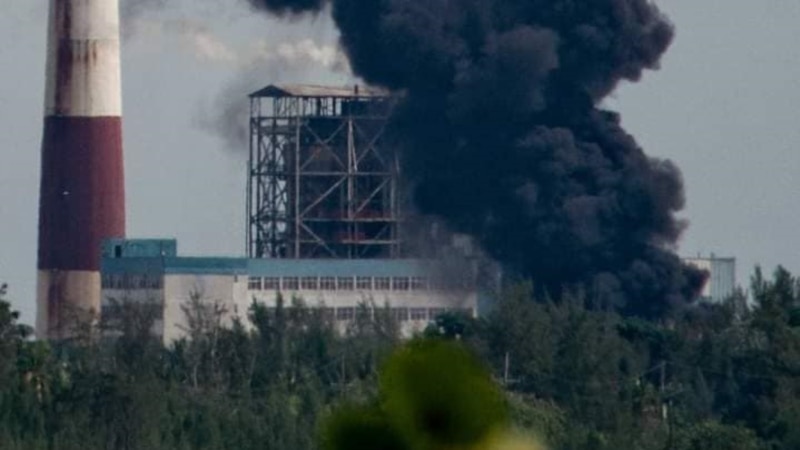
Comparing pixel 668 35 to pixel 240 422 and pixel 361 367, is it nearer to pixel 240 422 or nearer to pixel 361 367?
pixel 361 367

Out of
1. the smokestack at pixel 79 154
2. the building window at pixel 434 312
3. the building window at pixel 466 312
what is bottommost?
the building window at pixel 466 312

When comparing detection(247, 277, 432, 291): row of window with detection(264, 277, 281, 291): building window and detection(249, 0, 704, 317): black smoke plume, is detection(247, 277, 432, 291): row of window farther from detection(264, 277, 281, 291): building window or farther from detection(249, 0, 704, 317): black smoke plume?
detection(249, 0, 704, 317): black smoke plume

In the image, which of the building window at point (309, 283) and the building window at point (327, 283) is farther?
the building window at point (327, 283)

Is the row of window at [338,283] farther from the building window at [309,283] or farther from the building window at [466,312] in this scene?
the building window at [466,312]

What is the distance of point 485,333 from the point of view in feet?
160

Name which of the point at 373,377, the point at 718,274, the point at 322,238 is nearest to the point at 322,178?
the point at 322,238

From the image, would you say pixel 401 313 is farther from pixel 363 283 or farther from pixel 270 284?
pixel 270 284

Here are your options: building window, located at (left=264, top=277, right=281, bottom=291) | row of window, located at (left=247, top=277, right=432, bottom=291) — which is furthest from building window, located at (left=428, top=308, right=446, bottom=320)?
building window, located at (left=264, top=277, right=281, bottom=291)

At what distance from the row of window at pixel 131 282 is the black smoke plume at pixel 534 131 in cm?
726

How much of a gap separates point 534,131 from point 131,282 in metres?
11.0

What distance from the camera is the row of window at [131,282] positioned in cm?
6341

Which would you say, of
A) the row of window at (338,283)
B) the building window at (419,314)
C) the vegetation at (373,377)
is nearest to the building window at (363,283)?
the row of window at (338,283)

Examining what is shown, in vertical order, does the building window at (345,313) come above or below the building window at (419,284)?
below

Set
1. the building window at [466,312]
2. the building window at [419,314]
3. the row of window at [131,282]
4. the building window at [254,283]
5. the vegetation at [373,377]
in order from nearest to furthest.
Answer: the vegetation at [373,377]
the building window at [466,312]
the row of window at [131,282]
the building window at [419,314]
the building window at [254,283]
